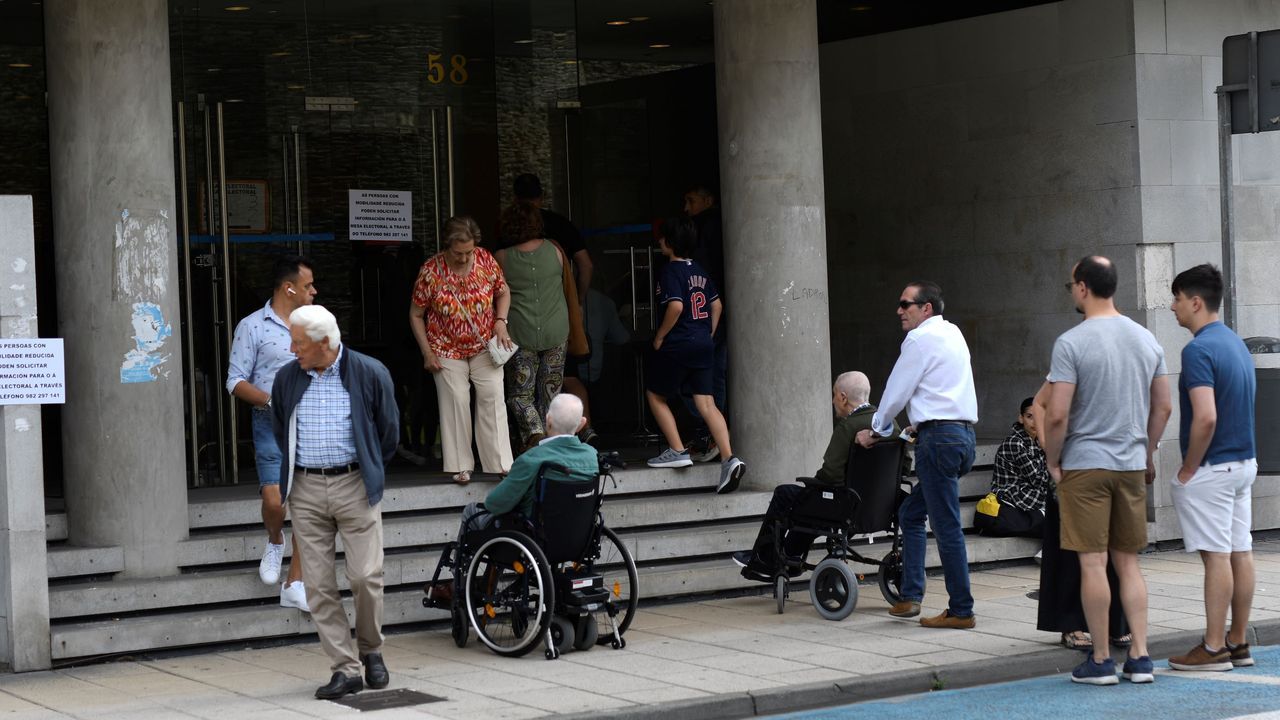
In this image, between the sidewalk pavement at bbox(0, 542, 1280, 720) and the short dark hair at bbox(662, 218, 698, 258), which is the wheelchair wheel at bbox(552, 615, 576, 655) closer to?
the sidewalk pavement at bbox(0, 542, 1280, 720)

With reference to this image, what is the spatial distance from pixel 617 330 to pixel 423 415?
1694mm

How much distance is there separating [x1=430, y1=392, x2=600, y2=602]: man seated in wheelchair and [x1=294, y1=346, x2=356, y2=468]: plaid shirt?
99 cm

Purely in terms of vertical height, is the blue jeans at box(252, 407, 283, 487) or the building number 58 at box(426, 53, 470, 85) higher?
the building number 58 at box(426, 53, 470, 85)

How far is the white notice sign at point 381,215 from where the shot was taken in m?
13.2

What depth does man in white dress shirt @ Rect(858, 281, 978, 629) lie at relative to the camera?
8.73 m

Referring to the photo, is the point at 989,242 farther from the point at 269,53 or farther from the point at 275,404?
the point at 275,404

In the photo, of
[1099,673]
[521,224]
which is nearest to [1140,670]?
[1099,673]

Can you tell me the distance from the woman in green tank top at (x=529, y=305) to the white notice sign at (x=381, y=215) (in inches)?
111

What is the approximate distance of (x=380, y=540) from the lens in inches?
299

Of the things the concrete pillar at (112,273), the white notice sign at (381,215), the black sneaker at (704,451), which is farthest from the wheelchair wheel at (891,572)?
the white notice sign at (381,215)

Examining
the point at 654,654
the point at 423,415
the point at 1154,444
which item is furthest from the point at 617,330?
the point at 1154,444

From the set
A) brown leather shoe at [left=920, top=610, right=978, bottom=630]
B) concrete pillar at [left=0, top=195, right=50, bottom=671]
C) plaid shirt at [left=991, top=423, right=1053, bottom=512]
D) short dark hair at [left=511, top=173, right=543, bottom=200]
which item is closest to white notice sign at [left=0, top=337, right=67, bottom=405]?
concrete pillar at [left=0, top=195, right=50, bottom=671]

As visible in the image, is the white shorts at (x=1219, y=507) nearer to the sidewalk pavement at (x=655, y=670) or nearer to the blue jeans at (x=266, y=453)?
the sidewalk pavement at (x=655, y=670)

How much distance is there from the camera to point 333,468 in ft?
24.4
